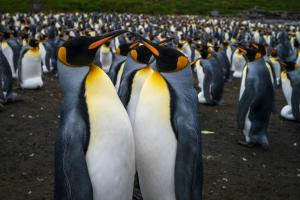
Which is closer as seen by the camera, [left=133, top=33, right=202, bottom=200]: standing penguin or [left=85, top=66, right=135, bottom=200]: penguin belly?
[left=85, top=66, right=135, bottom=200]: penguin belly

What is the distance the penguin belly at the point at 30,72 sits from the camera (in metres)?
8.43

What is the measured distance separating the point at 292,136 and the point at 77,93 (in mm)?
4637

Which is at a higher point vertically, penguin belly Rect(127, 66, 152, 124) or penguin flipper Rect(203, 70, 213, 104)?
penguin belly Rect(127, 66, 152, 124)

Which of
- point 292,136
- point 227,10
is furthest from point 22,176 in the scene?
point 227,10

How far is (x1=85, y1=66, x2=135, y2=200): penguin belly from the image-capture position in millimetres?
2379

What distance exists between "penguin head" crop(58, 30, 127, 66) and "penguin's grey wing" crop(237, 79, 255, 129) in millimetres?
3389

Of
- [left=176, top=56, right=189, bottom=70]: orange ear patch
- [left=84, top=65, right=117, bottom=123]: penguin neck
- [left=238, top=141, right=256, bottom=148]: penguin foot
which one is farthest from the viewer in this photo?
[left=238, top=141, right=256, bottom=148]: penguin foot

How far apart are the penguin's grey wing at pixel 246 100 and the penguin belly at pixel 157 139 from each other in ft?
9.69

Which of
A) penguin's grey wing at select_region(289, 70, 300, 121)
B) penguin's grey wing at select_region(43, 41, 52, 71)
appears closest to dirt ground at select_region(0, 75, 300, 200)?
Answer: penguin's grey wing at select_region(289, 70, 300, 121)

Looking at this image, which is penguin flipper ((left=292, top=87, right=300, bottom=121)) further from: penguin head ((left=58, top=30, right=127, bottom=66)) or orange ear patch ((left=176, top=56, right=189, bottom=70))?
penguin head ((left=58, top=30, right=127, bottom=66))

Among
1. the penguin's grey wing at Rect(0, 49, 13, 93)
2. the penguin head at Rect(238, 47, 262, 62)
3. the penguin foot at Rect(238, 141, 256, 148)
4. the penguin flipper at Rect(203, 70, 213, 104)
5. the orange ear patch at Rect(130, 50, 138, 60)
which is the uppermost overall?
the orange ear patch at Rect(130, 50, 138, 60)

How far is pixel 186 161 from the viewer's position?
2.57 m

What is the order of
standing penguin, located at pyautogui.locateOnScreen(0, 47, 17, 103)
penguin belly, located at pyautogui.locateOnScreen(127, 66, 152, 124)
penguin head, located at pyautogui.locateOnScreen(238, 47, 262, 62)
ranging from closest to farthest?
penguin belly, located at pyautogui.locateOnScreen(127, 66, 152, 124), penguin head, located at pyautogui.locateOnScreen(238, 47, 262, 62), standing penguin, located at pyautogui.locateOnScreen(0, 47, 17, 103)

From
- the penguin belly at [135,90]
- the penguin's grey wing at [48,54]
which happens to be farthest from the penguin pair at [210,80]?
the penguin's grey wing at [48,54]
